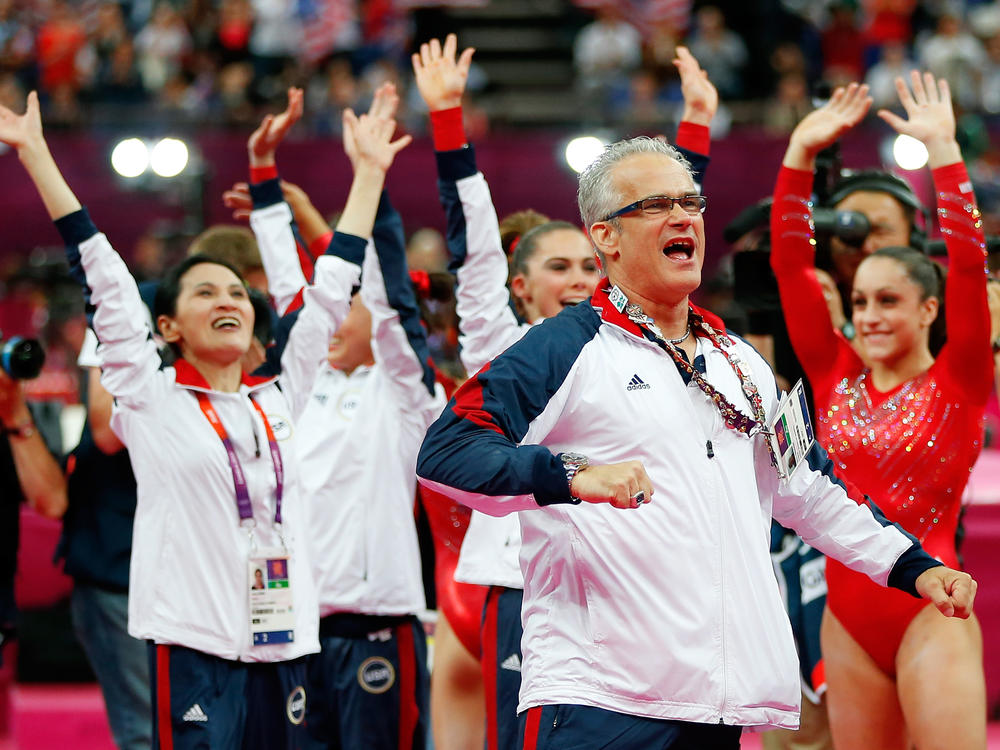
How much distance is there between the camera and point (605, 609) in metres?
2.80

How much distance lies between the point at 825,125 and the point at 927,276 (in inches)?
21.9

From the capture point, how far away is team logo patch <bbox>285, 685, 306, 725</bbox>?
3.97 m

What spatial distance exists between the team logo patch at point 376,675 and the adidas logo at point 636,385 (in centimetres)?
212

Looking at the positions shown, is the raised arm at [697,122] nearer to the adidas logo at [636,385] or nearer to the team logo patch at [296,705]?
the adidas logo at [636,385]

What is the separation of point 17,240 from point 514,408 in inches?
413

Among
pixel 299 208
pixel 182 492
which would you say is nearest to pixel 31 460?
pixel 182 492

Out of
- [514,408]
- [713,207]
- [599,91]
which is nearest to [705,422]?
[514,408]

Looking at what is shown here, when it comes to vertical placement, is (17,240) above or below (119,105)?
below

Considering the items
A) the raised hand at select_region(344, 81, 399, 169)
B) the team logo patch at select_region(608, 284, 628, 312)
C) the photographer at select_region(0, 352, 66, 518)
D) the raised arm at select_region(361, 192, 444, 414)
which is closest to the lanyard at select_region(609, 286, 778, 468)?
the team logo patch at select_region(608, 284, 628, 312)

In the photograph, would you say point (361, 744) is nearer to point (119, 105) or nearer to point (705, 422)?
point (705, 422)

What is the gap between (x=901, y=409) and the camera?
13.4 feet

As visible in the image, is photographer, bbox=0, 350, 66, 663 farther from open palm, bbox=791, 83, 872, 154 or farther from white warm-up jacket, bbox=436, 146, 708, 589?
open palm, bbox=791, 83, 872, 154

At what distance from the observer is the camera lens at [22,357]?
179 inches

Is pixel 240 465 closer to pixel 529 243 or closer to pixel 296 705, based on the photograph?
pixel 296 705
